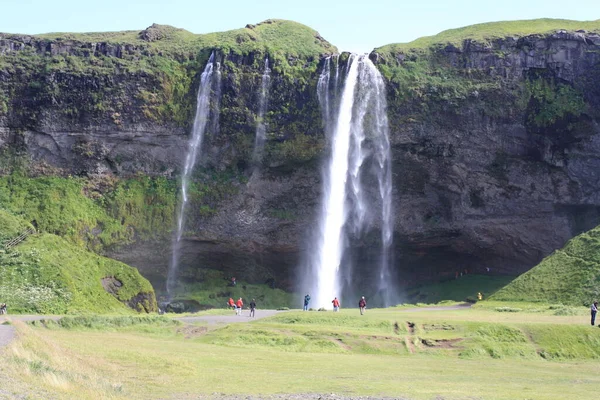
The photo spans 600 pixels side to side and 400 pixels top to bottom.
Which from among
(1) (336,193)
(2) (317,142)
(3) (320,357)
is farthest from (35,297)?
(2) (317,142)

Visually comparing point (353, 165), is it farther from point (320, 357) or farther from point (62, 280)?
point (320, 357)

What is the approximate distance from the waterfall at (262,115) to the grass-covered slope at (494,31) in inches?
374

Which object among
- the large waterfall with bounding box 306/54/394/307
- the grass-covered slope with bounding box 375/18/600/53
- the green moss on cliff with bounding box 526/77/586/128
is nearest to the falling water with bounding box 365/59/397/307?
the large waterfall with bounding box 306/54/394/307

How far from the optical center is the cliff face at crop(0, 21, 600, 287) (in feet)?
221

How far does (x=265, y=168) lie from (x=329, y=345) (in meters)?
33.8

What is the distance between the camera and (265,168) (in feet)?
227

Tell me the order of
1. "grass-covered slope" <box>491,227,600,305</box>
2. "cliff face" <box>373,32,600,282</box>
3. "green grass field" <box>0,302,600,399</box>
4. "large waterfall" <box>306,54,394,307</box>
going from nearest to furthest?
"green grass field" <box>0,302,600,399</box>
"grass-covered slope" <box>491,227,600,305</box>
"cliff face" <box>373,32,600,282</box>
"large waterfall" <box>306,54,394,307</box>

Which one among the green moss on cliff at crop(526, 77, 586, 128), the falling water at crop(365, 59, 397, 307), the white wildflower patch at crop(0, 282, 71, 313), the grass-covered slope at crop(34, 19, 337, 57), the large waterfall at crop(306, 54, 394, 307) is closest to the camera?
the white wildflower patch at crop(0, 282, 71, 313)

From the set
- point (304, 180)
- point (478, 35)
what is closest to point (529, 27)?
point (478, 35)

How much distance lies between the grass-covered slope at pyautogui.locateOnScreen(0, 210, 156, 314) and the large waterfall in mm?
15411

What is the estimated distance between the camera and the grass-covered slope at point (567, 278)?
51.4 m

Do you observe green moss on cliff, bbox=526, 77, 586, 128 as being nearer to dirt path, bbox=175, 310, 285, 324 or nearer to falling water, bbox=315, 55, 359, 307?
falling water, bbox=315, 55, 359, 307

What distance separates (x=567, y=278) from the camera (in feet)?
176

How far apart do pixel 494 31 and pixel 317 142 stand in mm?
18210
